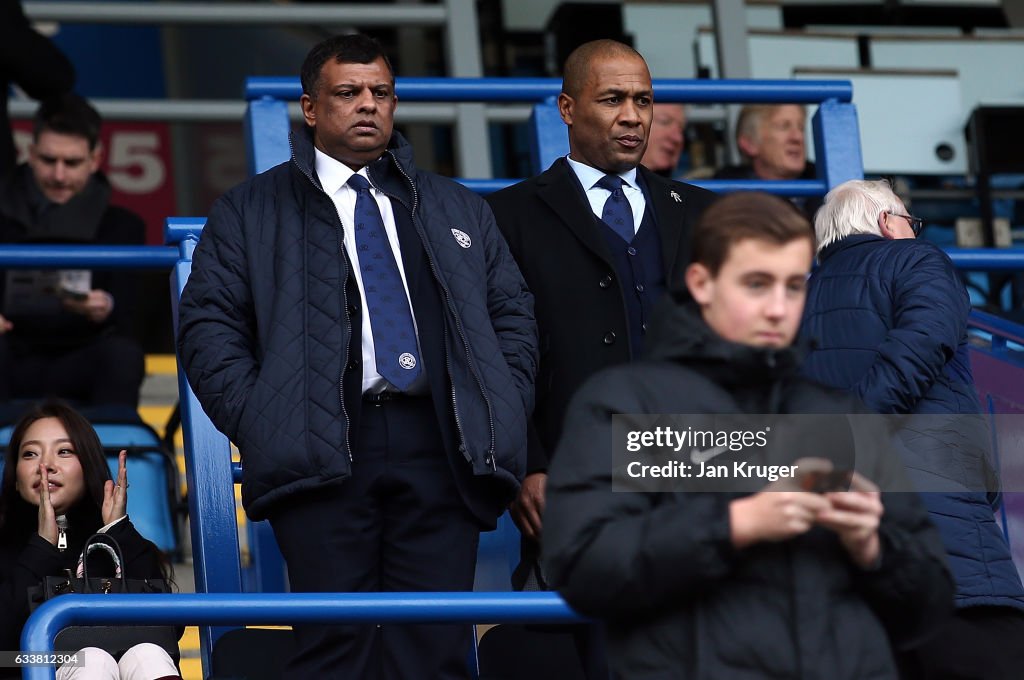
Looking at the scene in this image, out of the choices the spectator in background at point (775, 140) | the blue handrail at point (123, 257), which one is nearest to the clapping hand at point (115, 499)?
the blue handrail at point (123, 257)

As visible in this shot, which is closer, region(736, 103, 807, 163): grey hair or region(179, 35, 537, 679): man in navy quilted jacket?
region(179, 35, 537, 679): man in navy quilted jacket

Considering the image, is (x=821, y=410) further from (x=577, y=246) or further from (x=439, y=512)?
(x=577, y=246)

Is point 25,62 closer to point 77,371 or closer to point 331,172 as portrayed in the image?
point 77,371

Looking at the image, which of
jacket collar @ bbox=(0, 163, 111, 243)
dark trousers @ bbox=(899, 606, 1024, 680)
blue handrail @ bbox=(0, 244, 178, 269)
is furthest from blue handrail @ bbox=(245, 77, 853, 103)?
dark trousers @ bbox=(899, 606, 1024, 680)

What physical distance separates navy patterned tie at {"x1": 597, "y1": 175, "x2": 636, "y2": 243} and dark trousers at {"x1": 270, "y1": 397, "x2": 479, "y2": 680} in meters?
0.88

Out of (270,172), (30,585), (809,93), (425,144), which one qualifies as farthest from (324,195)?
(425,144)

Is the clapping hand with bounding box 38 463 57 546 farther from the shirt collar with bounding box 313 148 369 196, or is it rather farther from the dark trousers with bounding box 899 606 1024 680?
the dark trousers with bounding box 899 606 1024 680

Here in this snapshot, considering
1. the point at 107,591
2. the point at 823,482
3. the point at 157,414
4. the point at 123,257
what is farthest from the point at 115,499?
the point at 157,414

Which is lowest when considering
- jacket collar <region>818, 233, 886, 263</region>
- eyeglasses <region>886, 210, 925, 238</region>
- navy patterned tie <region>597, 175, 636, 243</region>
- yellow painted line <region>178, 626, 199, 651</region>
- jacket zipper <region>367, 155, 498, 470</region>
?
yellow painted line <region>178, 626, 199, 651</region>

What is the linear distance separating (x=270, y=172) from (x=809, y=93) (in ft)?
8.28

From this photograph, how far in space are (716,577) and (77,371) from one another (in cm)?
452

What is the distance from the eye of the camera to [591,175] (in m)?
5.04

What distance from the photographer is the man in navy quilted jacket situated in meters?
4.17

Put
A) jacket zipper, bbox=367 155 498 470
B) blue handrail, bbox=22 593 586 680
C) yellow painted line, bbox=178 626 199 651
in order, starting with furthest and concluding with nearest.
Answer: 1. yellow painted line, bbox=178 626 199 651
2. jacket zipper, bbox=367 155 498 470
3. blue handrail, bbox=22 593 586 680
